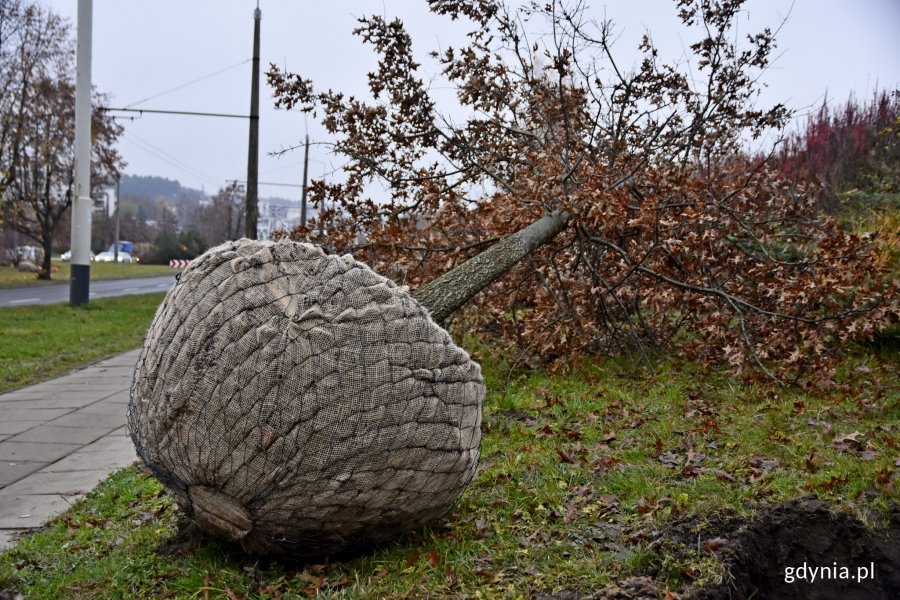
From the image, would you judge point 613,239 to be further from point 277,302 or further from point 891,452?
point 277,302

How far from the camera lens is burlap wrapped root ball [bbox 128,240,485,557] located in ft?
9.44

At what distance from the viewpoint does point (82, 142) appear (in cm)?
1397

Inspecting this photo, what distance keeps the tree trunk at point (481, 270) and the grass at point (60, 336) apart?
552 centimetres

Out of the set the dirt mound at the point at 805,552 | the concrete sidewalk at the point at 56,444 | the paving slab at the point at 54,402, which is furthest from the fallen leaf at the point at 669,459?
the paving slab at the point at 54,402

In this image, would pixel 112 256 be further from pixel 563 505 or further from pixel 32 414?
pixel 563 505

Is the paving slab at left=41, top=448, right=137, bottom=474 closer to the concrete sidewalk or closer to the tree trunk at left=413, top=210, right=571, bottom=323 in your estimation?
the concrete sidewalk

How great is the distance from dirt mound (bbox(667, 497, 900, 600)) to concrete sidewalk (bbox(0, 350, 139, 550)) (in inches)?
139

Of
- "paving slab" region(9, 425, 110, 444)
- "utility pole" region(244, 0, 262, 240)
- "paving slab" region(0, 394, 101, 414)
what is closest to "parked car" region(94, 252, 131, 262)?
"utility pole" region(244, 0, 262, 240)

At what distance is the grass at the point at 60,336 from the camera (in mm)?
8828

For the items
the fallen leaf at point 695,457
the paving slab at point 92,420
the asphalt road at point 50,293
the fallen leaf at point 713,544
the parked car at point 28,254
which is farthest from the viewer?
the parked car at point 28,254

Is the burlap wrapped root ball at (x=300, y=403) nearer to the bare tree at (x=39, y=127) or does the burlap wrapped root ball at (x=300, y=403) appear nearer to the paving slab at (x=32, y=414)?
the paving slab at (x=32, y=414)

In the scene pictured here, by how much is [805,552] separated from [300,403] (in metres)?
2.10

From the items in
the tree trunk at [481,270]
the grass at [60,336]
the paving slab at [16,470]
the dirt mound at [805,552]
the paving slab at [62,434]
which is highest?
the tree trunk at [481,270]

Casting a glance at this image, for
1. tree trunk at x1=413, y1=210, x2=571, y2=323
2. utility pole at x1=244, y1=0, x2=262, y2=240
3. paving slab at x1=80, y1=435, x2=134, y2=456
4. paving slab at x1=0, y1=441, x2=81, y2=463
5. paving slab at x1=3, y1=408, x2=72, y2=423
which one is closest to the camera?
tree trunk at x1=413, y1=210, x2=571, y2=323
